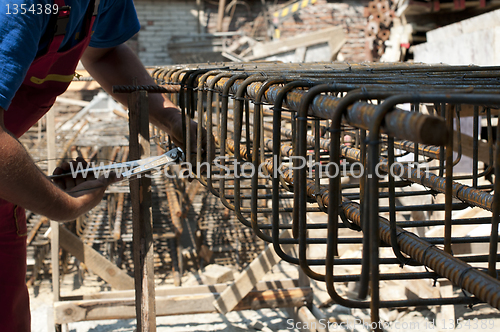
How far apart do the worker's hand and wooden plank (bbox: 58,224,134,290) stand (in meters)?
2.51

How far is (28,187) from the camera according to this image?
4.17 ft

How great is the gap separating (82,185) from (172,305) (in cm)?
246

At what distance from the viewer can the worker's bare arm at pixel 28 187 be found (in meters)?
1.20

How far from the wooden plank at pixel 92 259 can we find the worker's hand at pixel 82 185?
2513mm

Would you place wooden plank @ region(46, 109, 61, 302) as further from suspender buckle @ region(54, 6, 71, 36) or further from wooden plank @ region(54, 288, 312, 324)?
suspender buckle @ region(54, 6, 71, 36)

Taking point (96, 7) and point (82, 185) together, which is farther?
point (96, 7)

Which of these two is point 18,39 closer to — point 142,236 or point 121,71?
point 121,71

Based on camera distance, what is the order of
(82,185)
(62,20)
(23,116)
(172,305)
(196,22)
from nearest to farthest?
(62,20), (82,185), (23,116), (172,305), (196,22)

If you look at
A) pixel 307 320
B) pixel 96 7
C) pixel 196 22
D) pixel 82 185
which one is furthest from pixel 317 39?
pixel 82 185

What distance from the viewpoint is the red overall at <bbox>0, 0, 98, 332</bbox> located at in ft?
5.25

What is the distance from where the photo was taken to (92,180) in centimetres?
159

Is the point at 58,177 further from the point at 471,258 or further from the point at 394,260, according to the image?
the point at 471,258

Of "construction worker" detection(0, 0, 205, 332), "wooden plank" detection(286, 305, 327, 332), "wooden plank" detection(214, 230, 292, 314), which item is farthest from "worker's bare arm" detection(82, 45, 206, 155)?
"wooden plank" detection(286, 305, 327, 332)

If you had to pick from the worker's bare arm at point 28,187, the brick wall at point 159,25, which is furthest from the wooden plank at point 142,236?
the brick wall at point 159,25
